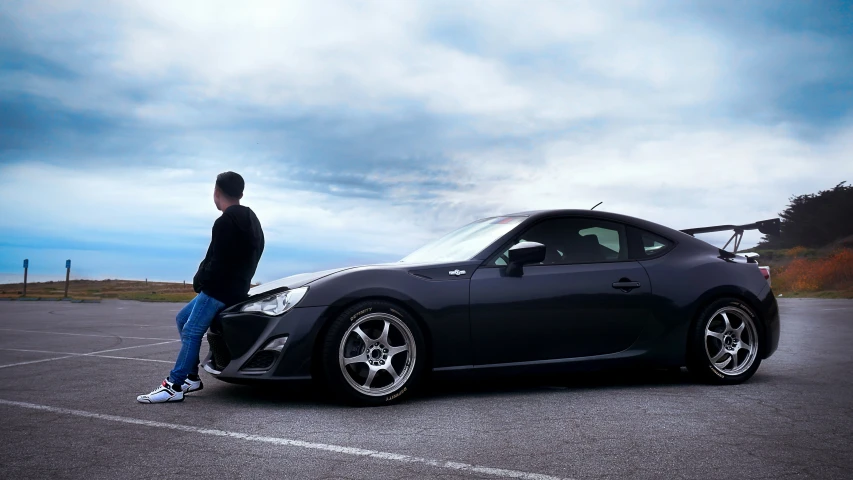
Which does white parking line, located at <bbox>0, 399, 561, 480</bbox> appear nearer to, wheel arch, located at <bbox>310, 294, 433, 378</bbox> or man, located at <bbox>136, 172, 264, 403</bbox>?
man, located at <bbox>136, 172, 264, 403</bbox>

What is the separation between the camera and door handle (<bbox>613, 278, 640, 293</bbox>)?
18.1ft

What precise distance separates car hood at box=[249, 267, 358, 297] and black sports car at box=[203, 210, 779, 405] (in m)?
0.03

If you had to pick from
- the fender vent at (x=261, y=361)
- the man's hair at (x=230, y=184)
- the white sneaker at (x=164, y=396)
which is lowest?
the white sneaker at (x=164, y=396)

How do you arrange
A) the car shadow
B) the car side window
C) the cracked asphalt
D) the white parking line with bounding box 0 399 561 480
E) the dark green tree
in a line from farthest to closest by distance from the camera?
1. the dark green tree
2. the car side window
3. the car shadow
4. the cracked asphalt
5. the white parking line with bounding box 0 399 561 480

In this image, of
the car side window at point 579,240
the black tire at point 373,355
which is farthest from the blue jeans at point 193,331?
the car side window at point 579,240

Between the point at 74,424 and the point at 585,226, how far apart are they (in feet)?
13.0

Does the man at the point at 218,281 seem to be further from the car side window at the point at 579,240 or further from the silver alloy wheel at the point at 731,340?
the silver alloy wheel at the point at 731,340

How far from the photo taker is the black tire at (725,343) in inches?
226

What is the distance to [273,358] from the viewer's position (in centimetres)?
478

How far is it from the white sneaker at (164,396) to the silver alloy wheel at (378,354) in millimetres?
1324

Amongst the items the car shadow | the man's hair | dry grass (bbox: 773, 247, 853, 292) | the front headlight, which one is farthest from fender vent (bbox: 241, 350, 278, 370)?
dry grass (bbox: 773, 247, 853, 292)

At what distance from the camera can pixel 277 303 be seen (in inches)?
195

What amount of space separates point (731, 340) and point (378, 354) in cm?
307

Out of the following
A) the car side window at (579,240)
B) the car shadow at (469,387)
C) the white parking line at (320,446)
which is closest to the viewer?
the white parking line at (320,446)
